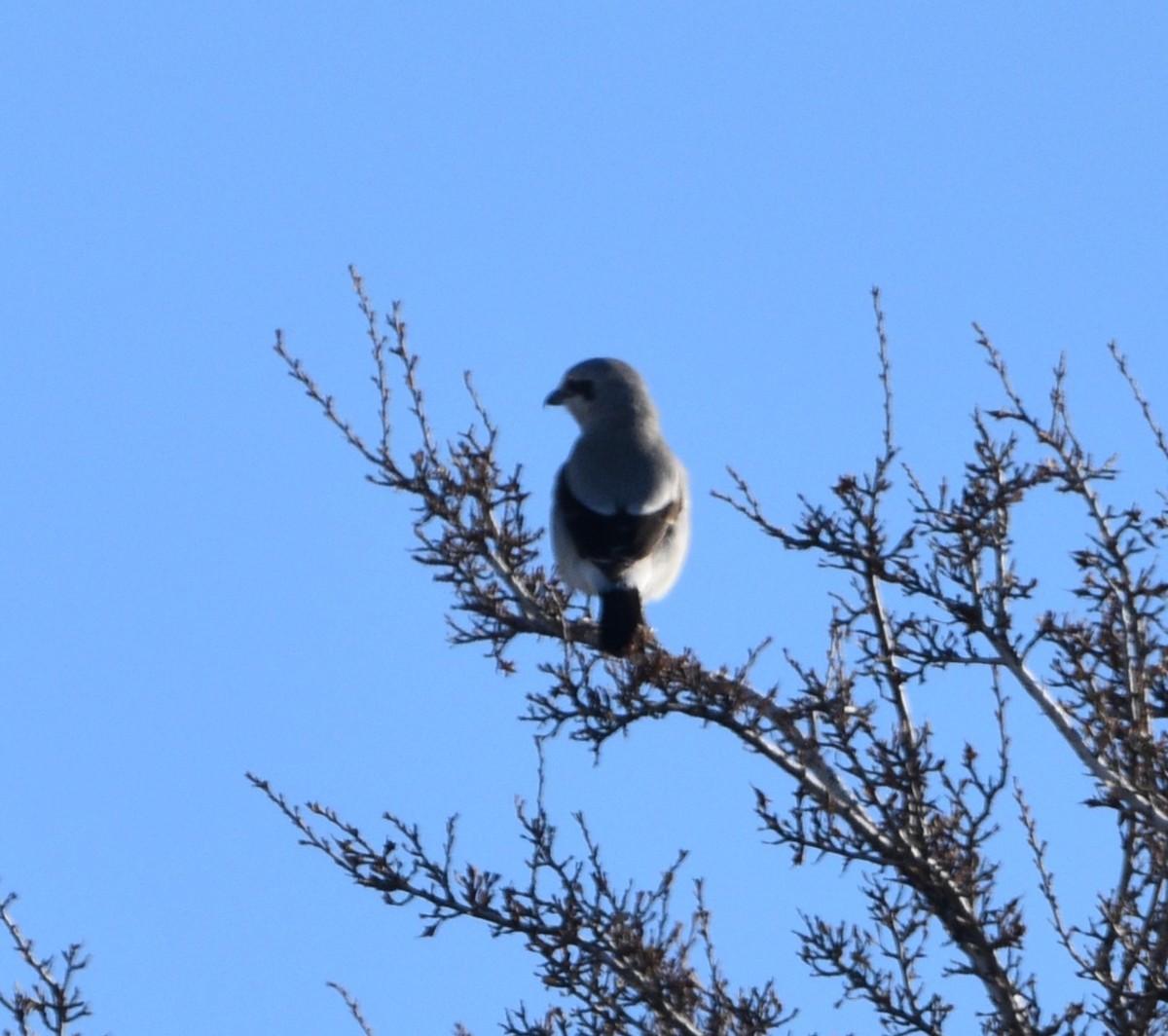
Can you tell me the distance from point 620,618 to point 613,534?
0.53m

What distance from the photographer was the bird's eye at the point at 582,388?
26.9ft

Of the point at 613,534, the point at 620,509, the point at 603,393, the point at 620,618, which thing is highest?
the point at 603,393

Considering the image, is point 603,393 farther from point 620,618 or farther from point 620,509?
point 620,618

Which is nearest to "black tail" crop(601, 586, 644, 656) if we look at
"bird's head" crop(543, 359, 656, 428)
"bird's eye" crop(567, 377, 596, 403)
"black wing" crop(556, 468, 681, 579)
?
"black wing" crop(556, 468, 681, 579)

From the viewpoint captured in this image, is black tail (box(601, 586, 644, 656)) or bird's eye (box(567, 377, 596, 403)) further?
bird's eye (box(567, 377, 596, 403))

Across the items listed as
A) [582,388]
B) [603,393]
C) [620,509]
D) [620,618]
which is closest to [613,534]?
[620,509]

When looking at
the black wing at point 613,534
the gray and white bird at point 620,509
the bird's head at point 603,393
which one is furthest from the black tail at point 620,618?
the bird's head at point 603,393

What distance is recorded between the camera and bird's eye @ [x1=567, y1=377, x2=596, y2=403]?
8.20m

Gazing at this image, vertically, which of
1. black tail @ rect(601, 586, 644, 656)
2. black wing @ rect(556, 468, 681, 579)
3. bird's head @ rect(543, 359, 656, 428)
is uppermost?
bird's head @ rect(543, 359, 656, 428)

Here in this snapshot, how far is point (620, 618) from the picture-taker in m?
6.62

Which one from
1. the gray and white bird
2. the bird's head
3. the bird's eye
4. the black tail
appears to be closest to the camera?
the black tail

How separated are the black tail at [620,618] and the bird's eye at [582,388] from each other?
1483 millimetres

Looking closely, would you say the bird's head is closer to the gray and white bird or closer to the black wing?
the gray and white bird

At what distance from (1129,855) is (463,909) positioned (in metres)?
1.95
